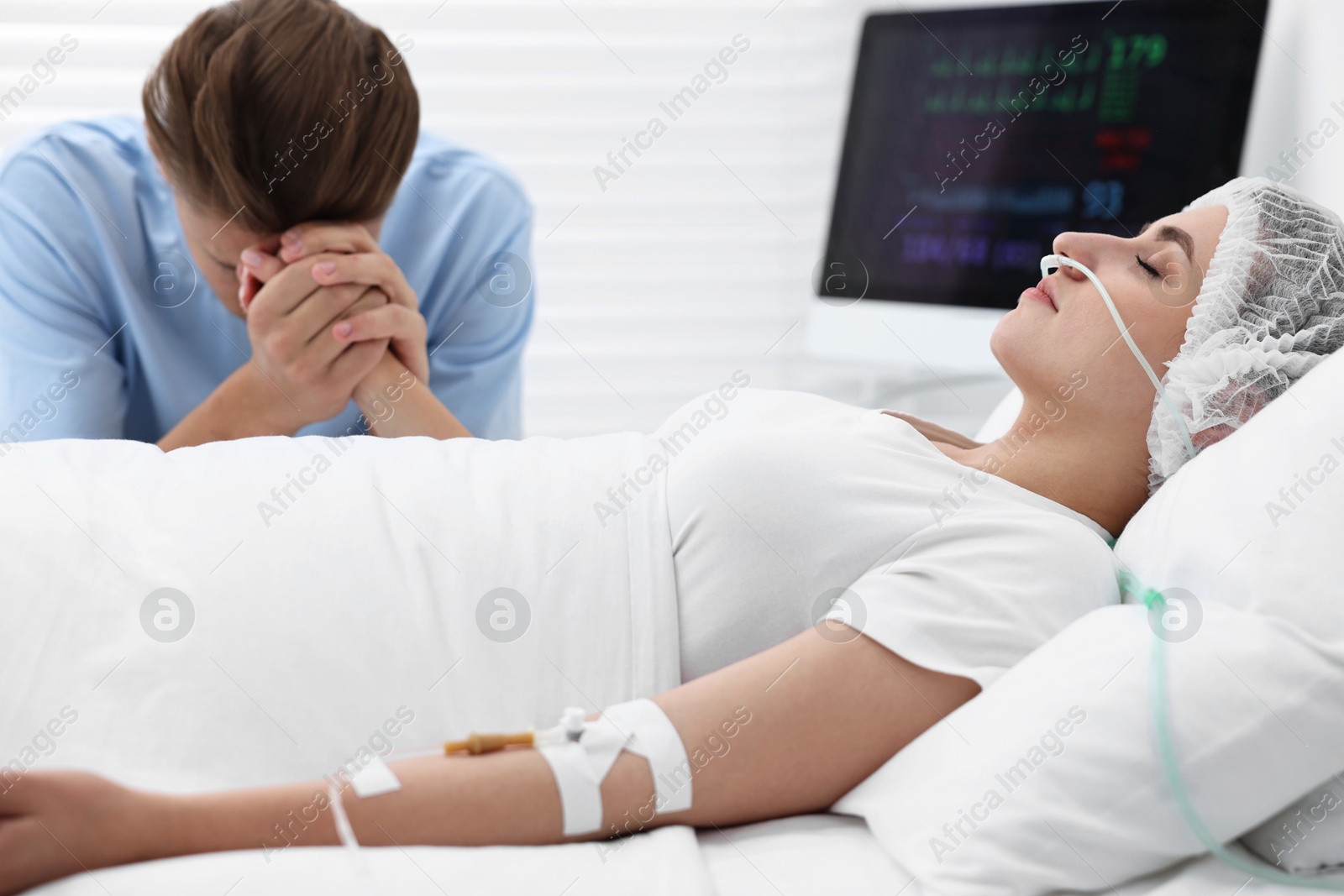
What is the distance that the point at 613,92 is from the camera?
2.38 metres

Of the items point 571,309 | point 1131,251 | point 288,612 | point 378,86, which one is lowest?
point 571,309

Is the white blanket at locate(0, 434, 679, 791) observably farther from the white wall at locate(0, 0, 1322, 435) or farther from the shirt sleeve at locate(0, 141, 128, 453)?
the white wall at locate(0, 0, 1322, 435)

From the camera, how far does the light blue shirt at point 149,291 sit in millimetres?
1396

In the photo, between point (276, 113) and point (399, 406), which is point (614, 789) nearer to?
point (399, 406)

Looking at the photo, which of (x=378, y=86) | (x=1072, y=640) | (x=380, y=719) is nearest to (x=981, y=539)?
(x=1072, y=640)

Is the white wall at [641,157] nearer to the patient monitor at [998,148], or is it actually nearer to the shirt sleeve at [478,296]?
the patient monitor at [998,148]

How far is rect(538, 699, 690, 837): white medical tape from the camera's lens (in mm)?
770

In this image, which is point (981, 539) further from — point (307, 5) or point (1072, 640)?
point (307, 5)

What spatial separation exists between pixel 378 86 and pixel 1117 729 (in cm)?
A: 111

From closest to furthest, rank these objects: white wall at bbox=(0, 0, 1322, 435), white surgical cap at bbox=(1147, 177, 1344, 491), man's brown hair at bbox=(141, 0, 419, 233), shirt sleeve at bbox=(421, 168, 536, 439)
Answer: white surgical cap at bbox=(1147, 177, 1344, 491) < man's brown hair at bbox=(141, 0, 419, 233) < shirt sleeve at bbox=(421, 168, 536, 439) < white wall at bbox=(0, 0, 1322, 435)

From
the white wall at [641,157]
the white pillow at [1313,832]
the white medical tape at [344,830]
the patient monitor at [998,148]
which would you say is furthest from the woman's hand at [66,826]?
the white wall at [641,157]

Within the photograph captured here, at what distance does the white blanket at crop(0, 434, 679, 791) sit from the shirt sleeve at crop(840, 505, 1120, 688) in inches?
7.7

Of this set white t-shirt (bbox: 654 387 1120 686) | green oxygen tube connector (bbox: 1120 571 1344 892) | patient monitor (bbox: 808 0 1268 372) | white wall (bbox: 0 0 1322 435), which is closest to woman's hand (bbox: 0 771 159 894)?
white t-shirt (bbox: 654 387 1120 686)

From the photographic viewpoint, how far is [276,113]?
1223 millimetres
